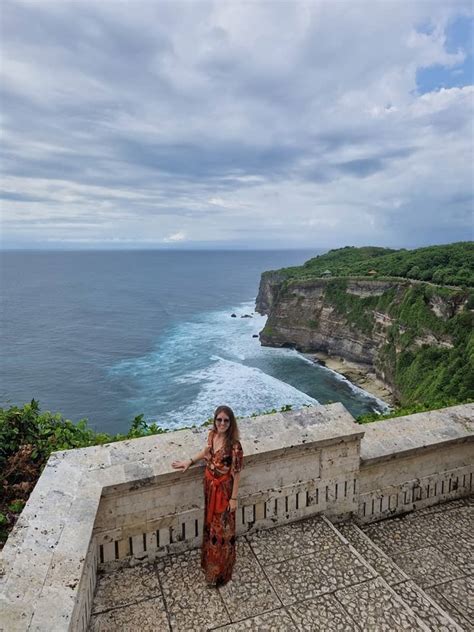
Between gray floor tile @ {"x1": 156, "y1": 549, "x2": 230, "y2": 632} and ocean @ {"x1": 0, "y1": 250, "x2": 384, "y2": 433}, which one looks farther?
ocean @ {"x1": 0, "y1": 250, "x2": 384, "y2": 433}

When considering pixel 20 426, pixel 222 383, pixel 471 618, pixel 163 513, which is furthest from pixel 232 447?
pixel 222 383

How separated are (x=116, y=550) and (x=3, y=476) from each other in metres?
1.79

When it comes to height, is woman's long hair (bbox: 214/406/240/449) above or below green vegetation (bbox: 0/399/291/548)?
above

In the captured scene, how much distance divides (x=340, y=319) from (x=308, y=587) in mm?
53806

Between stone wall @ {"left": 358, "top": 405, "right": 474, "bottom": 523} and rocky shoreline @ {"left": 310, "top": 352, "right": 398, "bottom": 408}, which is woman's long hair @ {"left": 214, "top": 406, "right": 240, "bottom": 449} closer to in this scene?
stone wall @ {"left": 358, "top": 405, "right": 474, "bottom": 523}

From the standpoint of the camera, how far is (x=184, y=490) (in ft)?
14.5

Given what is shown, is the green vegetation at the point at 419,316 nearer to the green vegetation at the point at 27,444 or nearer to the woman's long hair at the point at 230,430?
the green vegetation at the point at 27,444

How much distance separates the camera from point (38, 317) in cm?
7862

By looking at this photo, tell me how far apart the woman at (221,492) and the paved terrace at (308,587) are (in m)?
0.24

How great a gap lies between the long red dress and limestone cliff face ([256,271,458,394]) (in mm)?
43211

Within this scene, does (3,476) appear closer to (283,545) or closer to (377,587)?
(283,545)

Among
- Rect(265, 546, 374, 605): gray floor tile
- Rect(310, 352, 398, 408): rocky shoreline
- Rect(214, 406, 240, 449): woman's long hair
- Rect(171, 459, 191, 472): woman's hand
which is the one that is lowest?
Rect(310, 352, 398, 408): rocky shoreline

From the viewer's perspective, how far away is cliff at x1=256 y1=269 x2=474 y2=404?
3934cm

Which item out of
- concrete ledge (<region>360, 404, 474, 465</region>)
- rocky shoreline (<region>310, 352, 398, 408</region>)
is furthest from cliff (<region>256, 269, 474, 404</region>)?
concrete ledge (<region>360, 404, 474, 465</region>)
